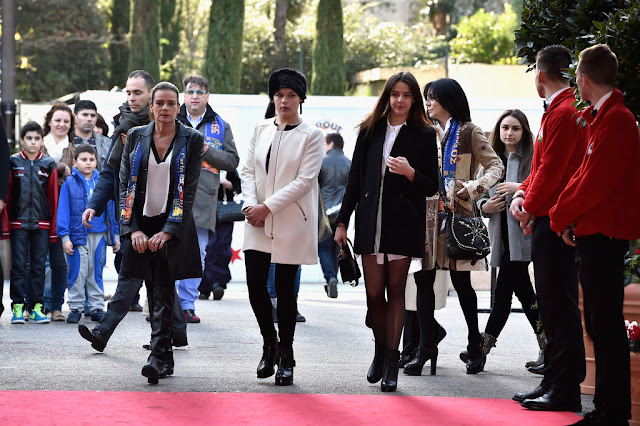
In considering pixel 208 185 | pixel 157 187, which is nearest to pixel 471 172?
pixel 157 187

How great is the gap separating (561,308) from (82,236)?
18.6 ft

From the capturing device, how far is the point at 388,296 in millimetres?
6688

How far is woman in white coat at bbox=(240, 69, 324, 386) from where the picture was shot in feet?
22.3

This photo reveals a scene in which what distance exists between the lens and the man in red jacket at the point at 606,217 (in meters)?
5.29

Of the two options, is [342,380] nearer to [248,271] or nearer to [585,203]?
[248,271]

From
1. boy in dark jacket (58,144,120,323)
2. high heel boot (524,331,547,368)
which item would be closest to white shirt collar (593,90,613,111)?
high heel boot (524,331,547,368)

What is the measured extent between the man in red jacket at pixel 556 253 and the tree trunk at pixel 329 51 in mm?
24071

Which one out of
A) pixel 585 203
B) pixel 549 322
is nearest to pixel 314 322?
pixel 549 322

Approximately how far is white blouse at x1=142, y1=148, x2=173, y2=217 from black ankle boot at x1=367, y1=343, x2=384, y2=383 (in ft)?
5.33

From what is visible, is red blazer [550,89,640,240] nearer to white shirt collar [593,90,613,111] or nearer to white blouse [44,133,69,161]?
white shirt collar [593,90,613,111]

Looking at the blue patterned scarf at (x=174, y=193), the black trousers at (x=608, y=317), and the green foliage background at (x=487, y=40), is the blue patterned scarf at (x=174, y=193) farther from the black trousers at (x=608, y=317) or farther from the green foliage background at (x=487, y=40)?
the green foliage background at (x=487, y=40)

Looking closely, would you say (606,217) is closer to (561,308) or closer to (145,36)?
(561,308)

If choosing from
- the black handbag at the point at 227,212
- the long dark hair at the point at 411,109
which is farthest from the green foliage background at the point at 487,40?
the long dark hair at the point at 411,109

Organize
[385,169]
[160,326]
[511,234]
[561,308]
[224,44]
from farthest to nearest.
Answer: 1. [224,44]
2. [511,234]
3. [385,169]
4. [160,326]
5. [561,308]
